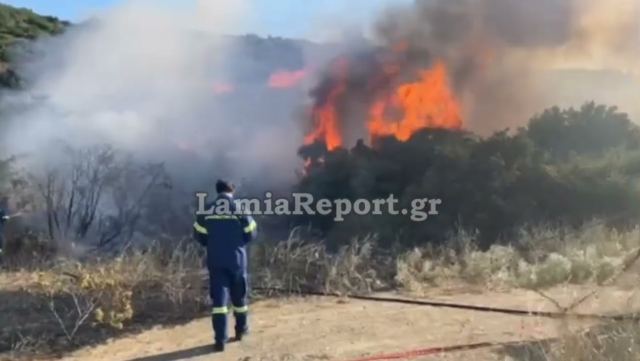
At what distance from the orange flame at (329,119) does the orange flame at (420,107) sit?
2.82 feet

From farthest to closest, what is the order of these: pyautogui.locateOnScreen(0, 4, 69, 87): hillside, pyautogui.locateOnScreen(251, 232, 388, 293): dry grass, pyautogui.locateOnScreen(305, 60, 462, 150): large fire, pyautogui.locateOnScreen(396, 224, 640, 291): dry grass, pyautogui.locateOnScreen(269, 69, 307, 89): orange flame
→ pyautogui.locateOnScreen(269, 69, 307, 89): orange flame < pyautogui.locateOnScreen(0, 4, 69, 87): hillside < pyautogui.locateOnScreen(305, 60, 462, 150): large fire < pyautogui.locateOnScreen(396, 224, 640, 291): dry grass < pyautogui.locateOnScreen(251, 232, 388, 293): dry grass

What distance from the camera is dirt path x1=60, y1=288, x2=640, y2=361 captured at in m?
7.26

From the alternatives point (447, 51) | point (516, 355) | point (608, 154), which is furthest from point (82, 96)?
point (516, 355)

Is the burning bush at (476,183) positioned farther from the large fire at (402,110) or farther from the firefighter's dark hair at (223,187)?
the firefighter's dark hair at (223,187)

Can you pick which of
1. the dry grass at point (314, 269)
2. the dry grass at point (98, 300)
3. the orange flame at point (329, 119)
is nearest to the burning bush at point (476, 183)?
the dry grass at point (314, 269)

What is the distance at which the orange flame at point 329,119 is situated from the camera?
17.0 meters

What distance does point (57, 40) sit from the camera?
19.4 meters

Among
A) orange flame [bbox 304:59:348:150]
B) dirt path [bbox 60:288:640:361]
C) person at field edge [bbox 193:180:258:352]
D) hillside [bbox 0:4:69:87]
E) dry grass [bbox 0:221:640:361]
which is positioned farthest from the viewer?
hillside [bbox 0:4:69:87]

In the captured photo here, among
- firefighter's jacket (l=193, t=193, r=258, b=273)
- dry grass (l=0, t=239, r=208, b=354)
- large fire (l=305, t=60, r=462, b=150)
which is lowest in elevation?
dry grass (l=0, t=239, r=208, b=354)

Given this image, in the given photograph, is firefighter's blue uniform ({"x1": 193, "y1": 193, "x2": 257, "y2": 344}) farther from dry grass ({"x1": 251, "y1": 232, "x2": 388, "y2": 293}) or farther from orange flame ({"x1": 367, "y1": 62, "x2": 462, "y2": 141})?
orange flame ({"x1": 367, "y1": 62, "x2": 462, "y2": 141})

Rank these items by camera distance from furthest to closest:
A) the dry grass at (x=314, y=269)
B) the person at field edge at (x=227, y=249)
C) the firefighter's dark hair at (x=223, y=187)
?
the dry grass at (x=314, y=269), the firefighter's dark hair at (x=223, y=187), the person at field edge at (x=227, y=249)

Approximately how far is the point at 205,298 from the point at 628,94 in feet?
53.2

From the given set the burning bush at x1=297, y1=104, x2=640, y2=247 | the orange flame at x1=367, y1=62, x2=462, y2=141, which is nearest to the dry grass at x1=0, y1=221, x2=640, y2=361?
the burning bush at x1=297, y1=104, x2=640, y2=247

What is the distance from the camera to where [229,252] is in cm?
756
